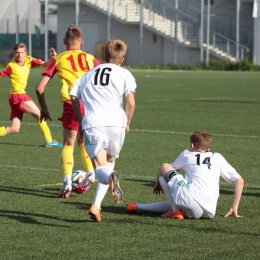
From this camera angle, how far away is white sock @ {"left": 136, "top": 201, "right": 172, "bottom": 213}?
7.36 m

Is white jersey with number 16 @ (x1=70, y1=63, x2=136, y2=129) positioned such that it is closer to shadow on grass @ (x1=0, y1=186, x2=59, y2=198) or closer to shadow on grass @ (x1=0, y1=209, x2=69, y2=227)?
shadow on grass @ (x1=0, y1=209, x2=69, y2=227)

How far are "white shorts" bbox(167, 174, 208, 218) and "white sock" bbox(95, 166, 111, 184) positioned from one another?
0.58m

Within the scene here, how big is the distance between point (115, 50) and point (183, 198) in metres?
1.41

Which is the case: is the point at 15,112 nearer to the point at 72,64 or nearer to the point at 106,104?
the point at 72,64

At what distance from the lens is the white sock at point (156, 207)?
24.2 feet

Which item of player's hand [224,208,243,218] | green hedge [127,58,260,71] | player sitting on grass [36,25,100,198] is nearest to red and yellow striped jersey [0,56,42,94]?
player sitting on grass [36,25,100,198]

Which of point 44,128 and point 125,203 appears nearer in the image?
point 125,203

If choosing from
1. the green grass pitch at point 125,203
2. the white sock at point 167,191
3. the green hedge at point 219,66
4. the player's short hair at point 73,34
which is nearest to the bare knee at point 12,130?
the green grass pitch at point 125,203

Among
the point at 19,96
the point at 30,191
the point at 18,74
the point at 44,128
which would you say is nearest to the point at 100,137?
the point at 30,191

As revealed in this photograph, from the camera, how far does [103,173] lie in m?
6.88

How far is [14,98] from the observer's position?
13.4 meters

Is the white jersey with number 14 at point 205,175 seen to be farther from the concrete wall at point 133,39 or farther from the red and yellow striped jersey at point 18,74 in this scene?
the concrete wall at point 133,39

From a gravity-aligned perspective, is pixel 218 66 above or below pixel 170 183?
above

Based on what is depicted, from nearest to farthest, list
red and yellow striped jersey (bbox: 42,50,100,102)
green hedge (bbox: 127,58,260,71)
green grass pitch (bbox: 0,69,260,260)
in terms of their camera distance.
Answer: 1. green grass pitch (bbox: 0,69,260,260)
2. red and yellow striped jersey (bbox: 42,50,100,102)
3. green hedge (bbox: 127,58,260,71)
